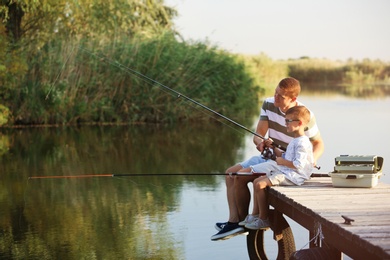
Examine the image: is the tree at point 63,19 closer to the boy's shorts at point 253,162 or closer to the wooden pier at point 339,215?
the boy's shorts at point 253,162

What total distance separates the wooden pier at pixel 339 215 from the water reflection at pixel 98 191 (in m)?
1.27

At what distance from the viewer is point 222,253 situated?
7309mm

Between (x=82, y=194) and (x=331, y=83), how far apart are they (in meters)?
51.2

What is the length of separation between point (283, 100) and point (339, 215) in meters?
1.80

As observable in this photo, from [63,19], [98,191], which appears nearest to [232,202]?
[98,191]

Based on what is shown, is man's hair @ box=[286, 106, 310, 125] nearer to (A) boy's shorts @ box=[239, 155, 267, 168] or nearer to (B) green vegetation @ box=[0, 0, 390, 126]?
(A) boy's shorts @ box=[239, 155, 267, 168]

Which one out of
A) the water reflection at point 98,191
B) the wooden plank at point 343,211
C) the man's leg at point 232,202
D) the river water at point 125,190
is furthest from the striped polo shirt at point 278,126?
the water reflection at point 98,191

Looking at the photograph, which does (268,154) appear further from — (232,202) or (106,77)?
(106,77)

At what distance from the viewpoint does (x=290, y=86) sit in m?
6.86

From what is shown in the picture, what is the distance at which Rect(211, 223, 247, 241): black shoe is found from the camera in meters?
6.72

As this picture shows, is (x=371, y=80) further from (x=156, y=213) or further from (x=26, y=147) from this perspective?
(x=156, y=213)

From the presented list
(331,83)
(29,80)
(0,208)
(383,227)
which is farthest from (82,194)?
(331,83)

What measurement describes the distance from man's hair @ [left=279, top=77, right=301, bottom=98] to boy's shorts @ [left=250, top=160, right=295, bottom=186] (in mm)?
549

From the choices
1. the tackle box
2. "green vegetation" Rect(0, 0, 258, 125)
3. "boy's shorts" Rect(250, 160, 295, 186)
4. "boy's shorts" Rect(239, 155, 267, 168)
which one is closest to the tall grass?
"green vegetation" Rect(0, 0, 258, 125)
